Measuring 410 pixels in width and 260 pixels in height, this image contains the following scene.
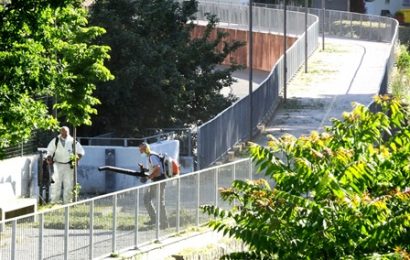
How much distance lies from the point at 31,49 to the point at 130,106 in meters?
18.8

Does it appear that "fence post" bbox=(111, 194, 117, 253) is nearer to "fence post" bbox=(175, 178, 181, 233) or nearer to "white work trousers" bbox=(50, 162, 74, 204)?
"fence post" bbox=(175, 178, 181, 233)

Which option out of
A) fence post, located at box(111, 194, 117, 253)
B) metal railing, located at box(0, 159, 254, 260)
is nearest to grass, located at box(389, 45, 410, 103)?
metal railing, located at box(0, 159, 254, 260)

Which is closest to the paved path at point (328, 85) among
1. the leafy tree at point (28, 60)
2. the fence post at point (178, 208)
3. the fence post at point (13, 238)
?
the fence post at point (178, 208)

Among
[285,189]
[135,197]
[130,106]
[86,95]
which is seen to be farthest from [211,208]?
[130,106]

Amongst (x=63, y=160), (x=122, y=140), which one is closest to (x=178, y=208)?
(x=63, y=160)

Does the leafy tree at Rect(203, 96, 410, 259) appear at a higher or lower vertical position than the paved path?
higher

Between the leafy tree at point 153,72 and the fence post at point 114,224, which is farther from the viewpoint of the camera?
the leafy tree at point 153,72

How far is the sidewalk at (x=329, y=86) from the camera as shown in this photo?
146ft

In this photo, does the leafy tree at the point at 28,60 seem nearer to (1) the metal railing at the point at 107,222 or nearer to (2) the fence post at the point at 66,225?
(1) the metal railing at the point at 107,222

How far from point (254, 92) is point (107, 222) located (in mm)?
21034

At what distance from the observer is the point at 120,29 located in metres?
42.2

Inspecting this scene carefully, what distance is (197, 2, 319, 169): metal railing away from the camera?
121ft

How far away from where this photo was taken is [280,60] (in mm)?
51188

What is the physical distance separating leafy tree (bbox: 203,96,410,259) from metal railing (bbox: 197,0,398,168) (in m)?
19.3
